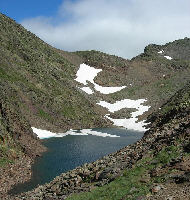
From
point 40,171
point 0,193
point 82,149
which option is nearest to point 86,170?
point 0,193

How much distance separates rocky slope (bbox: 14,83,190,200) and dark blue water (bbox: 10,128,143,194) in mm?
11770

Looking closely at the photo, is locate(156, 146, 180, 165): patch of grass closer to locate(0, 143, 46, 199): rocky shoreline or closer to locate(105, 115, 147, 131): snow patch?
locate(0, 143, 46, 199): rocky shoreline

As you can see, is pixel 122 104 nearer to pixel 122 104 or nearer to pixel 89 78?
pixel 122 104

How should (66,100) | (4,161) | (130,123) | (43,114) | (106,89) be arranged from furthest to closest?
(106,89) < (130,123) < (66,100) < (43,114) < (4,161)

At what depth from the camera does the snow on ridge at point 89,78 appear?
6019 inches

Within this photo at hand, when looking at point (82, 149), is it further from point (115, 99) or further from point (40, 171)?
point (115, 99)

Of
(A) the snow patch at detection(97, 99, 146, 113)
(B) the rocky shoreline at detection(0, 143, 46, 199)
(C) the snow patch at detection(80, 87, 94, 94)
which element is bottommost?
(B) the rocky shoreline at detection(0, 143, 46, 199)

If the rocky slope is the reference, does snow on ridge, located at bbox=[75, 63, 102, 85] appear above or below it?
above

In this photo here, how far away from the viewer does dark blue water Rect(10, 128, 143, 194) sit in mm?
47000

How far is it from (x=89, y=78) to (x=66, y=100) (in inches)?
1774

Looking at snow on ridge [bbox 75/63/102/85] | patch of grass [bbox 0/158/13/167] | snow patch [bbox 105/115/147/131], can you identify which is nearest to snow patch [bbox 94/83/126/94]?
snow on ridge [bbox 75/63/102/85]

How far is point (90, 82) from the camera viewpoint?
15662 centimetres

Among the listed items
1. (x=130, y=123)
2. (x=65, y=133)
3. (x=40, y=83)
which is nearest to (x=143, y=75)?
(x=130, y=123)

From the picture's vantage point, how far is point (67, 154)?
64.5 meters
